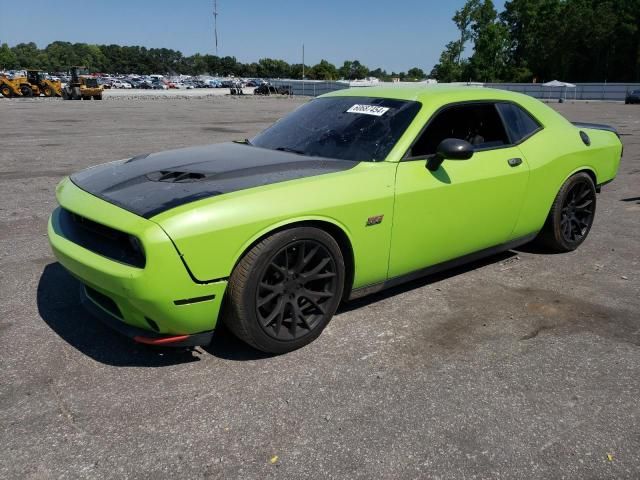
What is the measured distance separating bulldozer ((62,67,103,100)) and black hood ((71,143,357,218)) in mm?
37990

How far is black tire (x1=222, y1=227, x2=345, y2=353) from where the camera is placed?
2764 millimetres

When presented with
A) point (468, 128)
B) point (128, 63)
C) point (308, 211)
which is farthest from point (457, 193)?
point (128, 63)

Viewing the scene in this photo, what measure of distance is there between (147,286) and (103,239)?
0.52m

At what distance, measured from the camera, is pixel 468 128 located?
4.02m

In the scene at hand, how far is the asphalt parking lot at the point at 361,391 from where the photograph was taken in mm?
2232

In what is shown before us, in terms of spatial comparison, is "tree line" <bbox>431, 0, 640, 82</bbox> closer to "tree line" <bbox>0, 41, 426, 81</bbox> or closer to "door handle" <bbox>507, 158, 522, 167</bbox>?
"tree line" <bbox>0, 41, 426, 81</bbox>

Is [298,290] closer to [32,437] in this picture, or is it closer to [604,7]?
[32,437]

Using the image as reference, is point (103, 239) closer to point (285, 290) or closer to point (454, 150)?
point (285, 290)

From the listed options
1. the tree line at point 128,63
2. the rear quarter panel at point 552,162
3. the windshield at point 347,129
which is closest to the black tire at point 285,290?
the windshield at point 347,129

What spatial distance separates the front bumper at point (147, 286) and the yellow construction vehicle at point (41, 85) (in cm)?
4378

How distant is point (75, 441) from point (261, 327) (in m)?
1.01

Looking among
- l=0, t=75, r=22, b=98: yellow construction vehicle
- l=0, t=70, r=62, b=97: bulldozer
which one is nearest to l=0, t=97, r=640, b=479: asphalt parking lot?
l=0, t=75, r=22, b=98: yellow construction vehicle

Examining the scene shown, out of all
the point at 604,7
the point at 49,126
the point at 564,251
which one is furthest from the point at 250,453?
the point at 604,7

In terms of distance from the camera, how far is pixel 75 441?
7.57 ft
